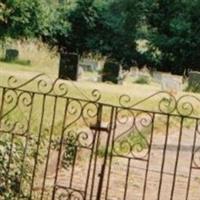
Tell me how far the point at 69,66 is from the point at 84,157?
11.1 metres

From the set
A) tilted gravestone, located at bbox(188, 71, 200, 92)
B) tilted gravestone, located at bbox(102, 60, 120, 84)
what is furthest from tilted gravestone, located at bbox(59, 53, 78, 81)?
tilted gravestone, located at bbox(188, 71, 200, 92)

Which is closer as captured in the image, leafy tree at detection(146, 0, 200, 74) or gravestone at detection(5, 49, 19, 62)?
gravestone at detection(5, 49, 19, 62)

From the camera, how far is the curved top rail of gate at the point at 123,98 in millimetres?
6134

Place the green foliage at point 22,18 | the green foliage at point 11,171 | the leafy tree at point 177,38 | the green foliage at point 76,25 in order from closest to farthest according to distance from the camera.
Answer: the green foliage at point 11,171
the green foliage at point 22,18
the leafy tree at point 177,38
the green foliage at point 76,25

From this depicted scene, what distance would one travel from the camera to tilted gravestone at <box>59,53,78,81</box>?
20359 mm

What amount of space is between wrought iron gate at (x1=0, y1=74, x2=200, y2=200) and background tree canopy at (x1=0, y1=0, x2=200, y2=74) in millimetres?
27371

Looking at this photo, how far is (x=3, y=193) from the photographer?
6496 millimetres

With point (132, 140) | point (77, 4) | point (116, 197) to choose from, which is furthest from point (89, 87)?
point (77, 4)

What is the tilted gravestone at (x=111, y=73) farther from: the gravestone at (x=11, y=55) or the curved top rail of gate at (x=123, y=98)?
the gravestone at (x=11, y=55)

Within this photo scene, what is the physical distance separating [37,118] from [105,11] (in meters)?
32.5

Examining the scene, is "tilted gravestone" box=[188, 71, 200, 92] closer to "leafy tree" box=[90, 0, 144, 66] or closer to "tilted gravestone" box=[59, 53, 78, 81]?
"tilted gravestone" box=[59, 53, 78, 81]

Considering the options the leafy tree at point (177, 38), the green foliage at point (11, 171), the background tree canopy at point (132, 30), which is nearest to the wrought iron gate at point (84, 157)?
the green foliage at point (11, 171)

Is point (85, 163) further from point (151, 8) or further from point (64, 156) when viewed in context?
point (151, 8)

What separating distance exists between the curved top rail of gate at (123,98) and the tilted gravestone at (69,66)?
3099mm
